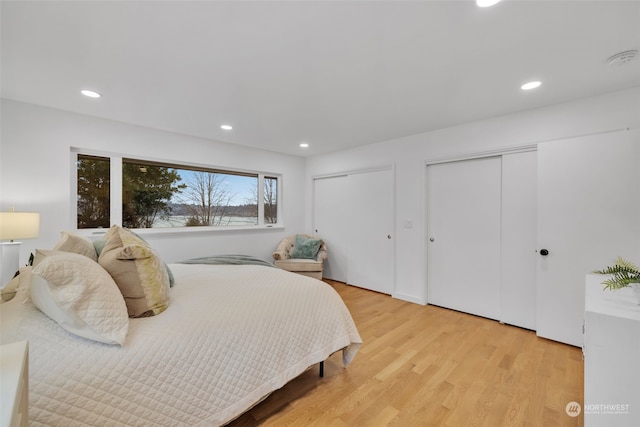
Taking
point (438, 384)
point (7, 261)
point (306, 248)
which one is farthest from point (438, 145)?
point (7, 261)

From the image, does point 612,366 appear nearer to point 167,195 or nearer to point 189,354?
point 189,354

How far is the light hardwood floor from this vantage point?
1.58 m

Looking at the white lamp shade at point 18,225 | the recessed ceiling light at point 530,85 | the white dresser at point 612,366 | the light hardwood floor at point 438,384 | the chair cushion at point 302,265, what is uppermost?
the recessed ceiling light at point 530,85

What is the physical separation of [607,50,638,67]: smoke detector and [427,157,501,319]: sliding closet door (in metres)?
1.22

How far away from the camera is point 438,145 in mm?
3383

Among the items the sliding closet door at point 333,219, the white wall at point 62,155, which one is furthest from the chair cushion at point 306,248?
the white wall at point 62,155

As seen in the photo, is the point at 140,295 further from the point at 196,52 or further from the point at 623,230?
the point at 623,230

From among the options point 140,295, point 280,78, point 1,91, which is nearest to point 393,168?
point 280,78

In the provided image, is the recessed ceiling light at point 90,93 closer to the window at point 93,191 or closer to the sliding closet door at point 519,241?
the window at point 93,191

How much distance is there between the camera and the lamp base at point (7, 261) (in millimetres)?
2090

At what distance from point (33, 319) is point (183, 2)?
1.65 m

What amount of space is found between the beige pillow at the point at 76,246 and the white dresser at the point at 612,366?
8.49 ft

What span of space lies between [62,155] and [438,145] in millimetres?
4474

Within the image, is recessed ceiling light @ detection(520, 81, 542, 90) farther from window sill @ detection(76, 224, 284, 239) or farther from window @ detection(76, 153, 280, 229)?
window sill @ detection(76, 224, 284, 239)
